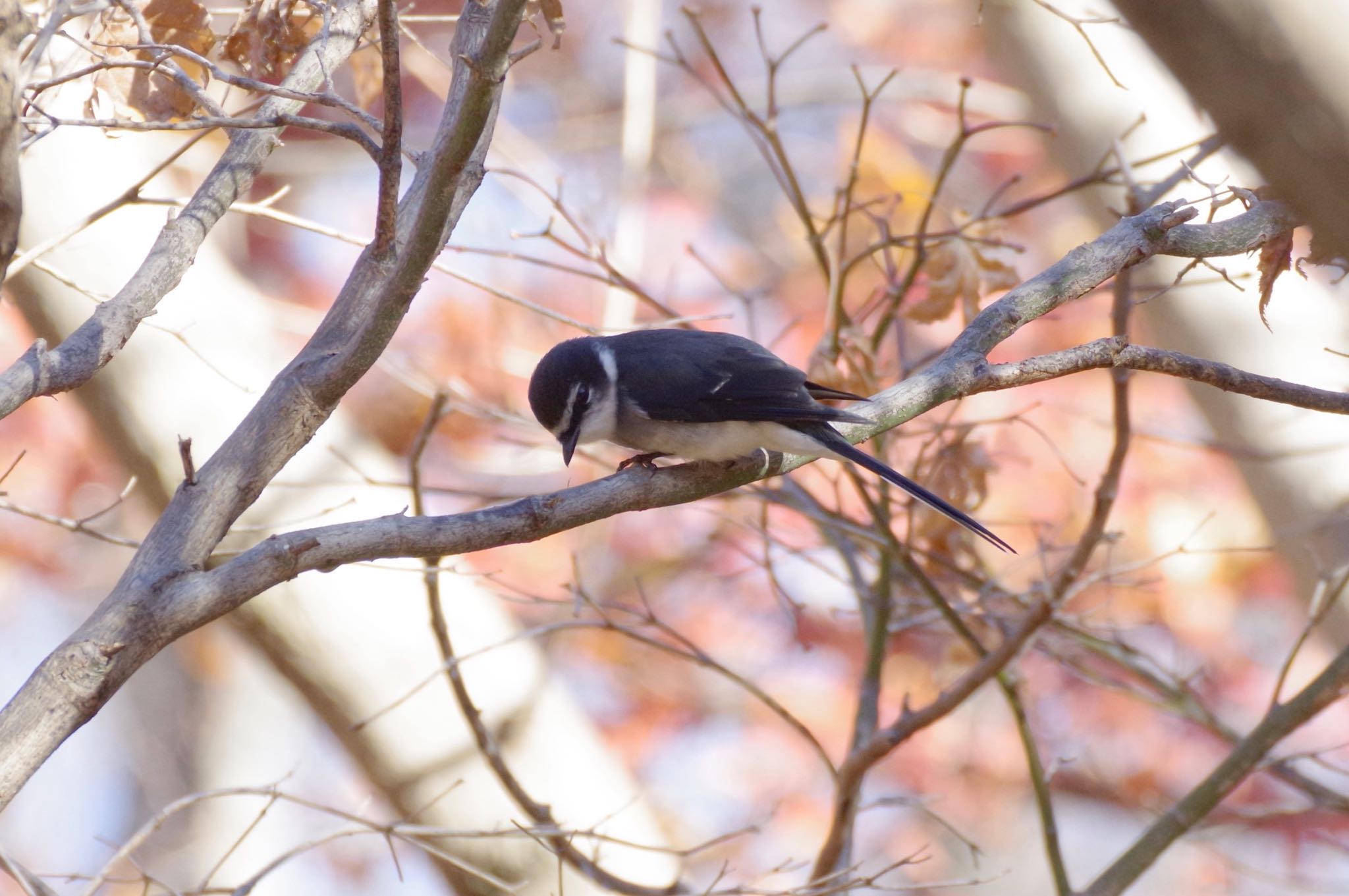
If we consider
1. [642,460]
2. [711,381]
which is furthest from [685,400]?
[642,460]

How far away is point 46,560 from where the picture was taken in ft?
27.2

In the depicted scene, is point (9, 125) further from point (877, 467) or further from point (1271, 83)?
point (877, 467)

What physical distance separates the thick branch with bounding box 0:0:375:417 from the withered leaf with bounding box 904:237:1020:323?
1.75 metres

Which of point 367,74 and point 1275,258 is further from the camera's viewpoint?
point 367,74

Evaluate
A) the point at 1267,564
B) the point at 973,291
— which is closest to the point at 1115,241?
the point at 973,291

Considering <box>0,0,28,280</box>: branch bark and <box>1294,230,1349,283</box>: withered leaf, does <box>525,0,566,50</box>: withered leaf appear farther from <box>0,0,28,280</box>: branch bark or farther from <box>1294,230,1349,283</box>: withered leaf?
<box>1294,230,1349,283</box>: withered leaf

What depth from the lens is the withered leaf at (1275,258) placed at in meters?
2.38

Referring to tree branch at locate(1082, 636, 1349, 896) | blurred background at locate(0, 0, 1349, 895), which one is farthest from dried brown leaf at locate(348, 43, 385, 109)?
tree branch at locate(1082, 636, 1349, 896)

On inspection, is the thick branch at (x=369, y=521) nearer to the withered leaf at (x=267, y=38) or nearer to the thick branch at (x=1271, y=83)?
the withered leaf at (x=267, y=38)

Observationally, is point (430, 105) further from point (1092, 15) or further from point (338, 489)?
point (1092, 15)

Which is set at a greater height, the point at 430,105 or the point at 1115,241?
the point at 430,105

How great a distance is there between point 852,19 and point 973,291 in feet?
23.8

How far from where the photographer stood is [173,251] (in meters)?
2.17

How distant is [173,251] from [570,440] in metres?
1.31
